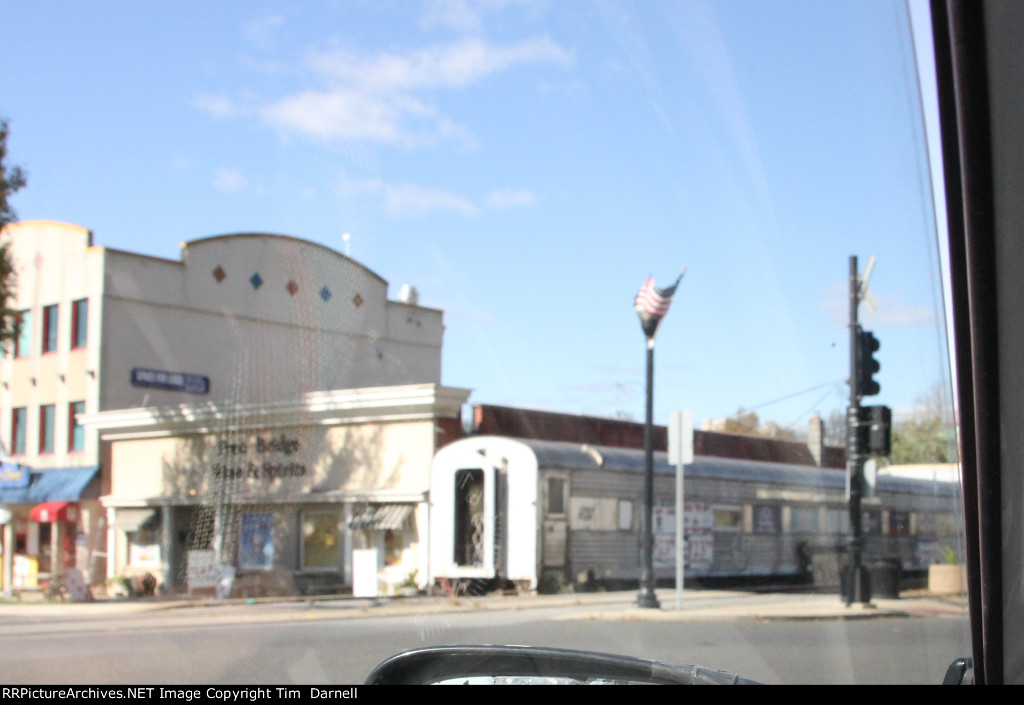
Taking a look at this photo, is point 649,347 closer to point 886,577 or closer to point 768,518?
point 886,577

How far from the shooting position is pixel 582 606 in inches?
503

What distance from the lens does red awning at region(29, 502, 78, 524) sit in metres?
4.76

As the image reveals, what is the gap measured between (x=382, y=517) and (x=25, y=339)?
719 cm

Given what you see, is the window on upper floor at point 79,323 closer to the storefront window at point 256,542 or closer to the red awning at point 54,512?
the red awning at point 54,512

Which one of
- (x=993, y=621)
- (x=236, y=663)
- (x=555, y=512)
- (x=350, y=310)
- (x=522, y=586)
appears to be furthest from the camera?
(x=555, y=512)

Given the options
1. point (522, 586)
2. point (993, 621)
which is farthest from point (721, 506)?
point (993, 621)

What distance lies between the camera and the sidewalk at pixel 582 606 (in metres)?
6.06

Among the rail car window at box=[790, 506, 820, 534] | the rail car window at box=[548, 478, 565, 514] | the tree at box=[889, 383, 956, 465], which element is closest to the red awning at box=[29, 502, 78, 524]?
the tree at box=[889, 383, 956, 465]

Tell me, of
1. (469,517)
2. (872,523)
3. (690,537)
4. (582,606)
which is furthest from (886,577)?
(469,517)

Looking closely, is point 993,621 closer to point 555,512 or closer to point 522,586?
point 522,586

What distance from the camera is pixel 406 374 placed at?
348 inches

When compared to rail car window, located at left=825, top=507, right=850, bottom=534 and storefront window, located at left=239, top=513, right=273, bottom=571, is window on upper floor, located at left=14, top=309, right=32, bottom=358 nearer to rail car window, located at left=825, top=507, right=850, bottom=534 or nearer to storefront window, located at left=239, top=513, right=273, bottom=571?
storefront window, located at left=239, top=513, right=273, bottom=571

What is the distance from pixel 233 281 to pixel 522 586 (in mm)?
8106

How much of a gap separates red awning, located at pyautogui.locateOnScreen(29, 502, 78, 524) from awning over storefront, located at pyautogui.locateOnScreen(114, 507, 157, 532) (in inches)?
18.4
